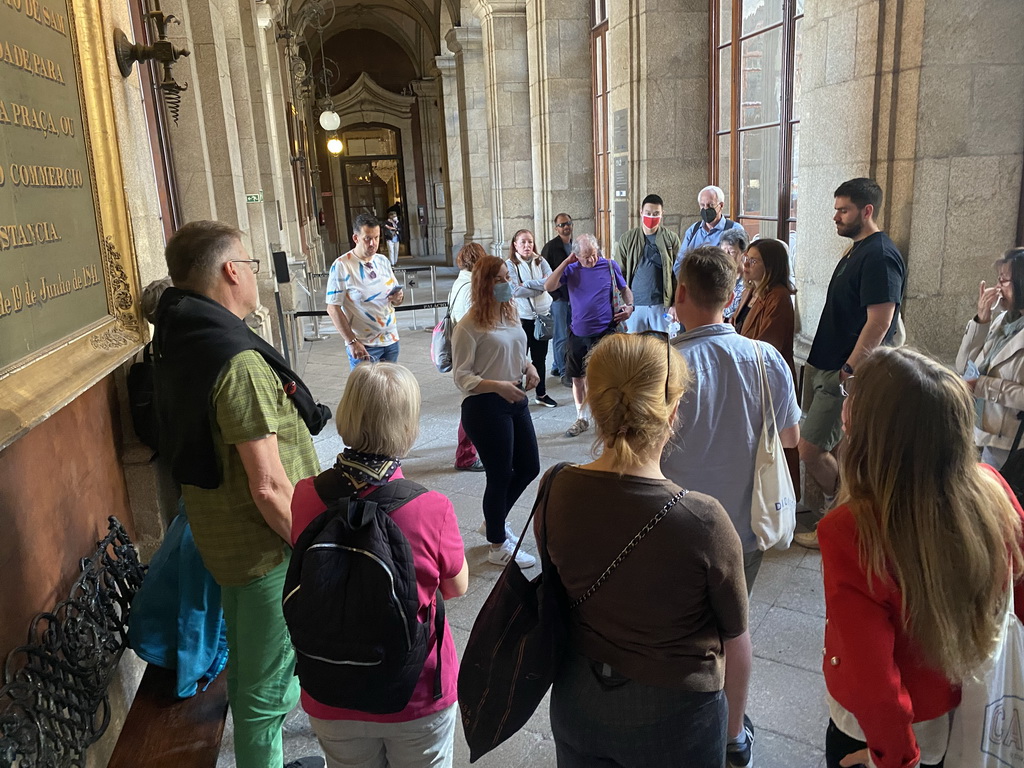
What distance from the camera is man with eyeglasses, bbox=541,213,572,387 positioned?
673 centimetres

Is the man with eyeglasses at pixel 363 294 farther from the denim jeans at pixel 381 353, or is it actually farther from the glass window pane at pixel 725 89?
the glass window pane at pixel 725 89

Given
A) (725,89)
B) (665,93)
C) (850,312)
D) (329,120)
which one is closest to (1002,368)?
(850,312)

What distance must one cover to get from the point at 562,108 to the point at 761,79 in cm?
410

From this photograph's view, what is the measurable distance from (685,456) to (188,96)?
170 inches

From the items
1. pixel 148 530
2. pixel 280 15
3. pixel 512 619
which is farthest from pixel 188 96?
pixel 280 15

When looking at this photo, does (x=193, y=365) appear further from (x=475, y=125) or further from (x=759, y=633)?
(x=475, y=125)

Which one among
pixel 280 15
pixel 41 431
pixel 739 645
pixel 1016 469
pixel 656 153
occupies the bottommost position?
pixel 739 645

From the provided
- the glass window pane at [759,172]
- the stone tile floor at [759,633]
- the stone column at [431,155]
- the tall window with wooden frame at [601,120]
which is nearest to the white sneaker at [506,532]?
the stone tile floor at [759,633]

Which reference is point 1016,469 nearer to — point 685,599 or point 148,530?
point 685,599

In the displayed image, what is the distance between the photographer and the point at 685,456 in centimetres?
230

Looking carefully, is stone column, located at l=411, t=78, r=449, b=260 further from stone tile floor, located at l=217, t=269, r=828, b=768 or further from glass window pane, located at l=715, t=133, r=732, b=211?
stone tile floor, located at l=217, t=269, r=828, b=768

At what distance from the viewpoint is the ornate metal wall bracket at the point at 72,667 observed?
185 centimetres

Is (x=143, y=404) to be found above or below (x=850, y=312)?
below

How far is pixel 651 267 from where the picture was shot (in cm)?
636
